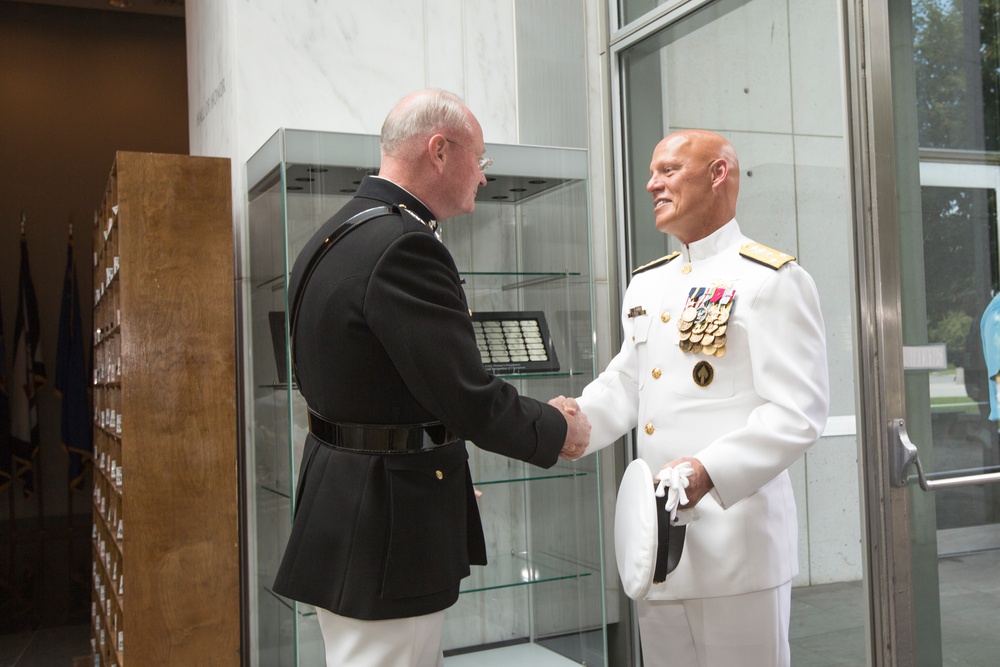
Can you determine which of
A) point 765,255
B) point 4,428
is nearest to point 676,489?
point 765,255

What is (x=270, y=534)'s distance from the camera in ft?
11.5

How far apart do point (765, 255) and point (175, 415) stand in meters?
2.15

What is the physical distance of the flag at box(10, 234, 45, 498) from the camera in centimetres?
822

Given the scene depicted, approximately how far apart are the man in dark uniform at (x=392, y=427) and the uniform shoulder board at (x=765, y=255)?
583mm

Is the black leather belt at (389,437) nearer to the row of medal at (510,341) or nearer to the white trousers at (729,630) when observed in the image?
the white trousers at (729,630)

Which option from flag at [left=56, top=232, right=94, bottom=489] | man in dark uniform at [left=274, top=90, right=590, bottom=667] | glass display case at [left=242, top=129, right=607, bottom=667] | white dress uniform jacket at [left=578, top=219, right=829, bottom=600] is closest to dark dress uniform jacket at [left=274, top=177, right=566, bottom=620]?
man in dark uniform at [left=274, top=90, right=590, bottom=667]

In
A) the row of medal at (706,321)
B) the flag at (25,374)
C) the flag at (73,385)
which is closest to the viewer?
the row of medal at (706,321)

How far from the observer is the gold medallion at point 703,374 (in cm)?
222

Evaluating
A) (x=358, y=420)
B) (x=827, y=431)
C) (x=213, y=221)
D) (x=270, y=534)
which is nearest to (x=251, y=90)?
(x=213, y=221)

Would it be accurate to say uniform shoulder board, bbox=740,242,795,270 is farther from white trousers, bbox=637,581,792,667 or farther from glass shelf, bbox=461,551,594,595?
glass shelf, bbox=461,551,594,595

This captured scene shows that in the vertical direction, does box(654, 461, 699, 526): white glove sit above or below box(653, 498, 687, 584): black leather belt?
above

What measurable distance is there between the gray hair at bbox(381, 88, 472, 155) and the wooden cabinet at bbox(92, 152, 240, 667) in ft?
5.22

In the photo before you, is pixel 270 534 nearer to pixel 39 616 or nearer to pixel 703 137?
pixel 703 137

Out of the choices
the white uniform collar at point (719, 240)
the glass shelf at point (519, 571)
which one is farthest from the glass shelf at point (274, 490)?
the white uniform collar at point (719, 240)
